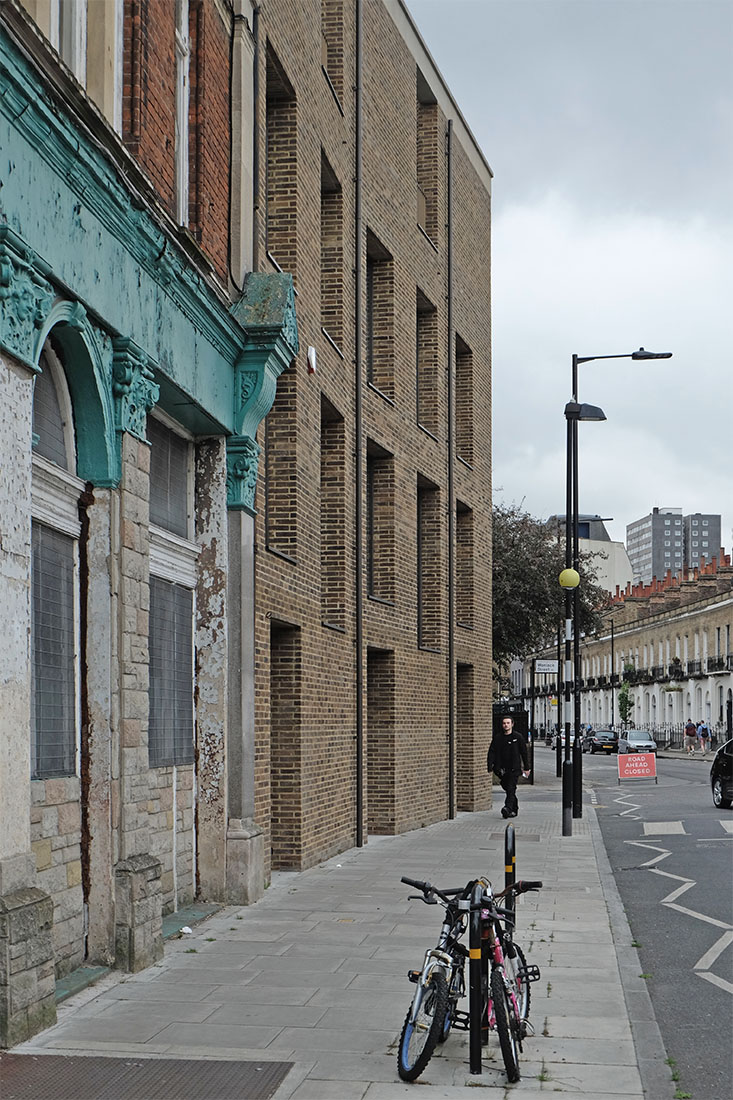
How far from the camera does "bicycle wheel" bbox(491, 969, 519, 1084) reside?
660 centimetres

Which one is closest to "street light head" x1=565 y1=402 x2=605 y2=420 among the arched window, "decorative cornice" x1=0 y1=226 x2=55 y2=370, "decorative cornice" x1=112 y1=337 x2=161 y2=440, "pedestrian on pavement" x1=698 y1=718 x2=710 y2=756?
"decorative cornice" x1=112 y1=337 x2=161 y2=440

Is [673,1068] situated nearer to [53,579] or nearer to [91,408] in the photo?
[53,579]

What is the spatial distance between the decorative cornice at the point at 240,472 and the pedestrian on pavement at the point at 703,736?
2520 inches

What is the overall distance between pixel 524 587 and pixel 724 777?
1432 centimetres

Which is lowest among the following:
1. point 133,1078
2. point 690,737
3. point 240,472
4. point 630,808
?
point 690,737

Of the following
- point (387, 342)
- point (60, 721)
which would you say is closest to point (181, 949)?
point (60, 721)

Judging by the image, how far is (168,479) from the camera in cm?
1214

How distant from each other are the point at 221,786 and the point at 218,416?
3.33 m

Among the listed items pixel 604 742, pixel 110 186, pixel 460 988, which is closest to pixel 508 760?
pixel 110 186

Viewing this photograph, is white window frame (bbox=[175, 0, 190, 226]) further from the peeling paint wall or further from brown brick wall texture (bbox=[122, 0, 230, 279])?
the peeling paint wall

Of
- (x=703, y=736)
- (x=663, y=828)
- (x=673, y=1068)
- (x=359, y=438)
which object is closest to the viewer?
(x=673, y=1068)

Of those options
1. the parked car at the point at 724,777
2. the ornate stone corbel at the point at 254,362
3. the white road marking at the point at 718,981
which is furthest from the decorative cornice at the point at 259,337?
the parked car at the point at 724,777

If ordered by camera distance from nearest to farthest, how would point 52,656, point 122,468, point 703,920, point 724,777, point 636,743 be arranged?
point 52,656, point 122,468, point 703,920, point 724,777, point 636,743

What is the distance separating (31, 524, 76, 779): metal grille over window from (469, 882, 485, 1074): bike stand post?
3132mm
